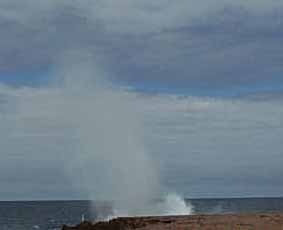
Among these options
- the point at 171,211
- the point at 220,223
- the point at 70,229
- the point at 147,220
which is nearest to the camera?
the point at 220,223

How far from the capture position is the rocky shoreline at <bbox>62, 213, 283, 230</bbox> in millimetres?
41216

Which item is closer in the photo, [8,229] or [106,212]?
[106,212]

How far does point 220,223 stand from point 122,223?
560 cm

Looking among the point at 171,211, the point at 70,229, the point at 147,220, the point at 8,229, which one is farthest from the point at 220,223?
the point at 8,229

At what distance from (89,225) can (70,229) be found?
3.27m

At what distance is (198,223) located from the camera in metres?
43.8

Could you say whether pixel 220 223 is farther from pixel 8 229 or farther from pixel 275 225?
pixel 8 229

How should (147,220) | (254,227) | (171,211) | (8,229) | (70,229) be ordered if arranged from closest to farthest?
(254,227), (147,220), (70,229), (171,211), (8,229)

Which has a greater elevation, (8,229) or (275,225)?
(8,229)

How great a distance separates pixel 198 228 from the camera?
4112 centimetres

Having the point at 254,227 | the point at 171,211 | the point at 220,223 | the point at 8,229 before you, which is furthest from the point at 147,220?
the point at 8,229

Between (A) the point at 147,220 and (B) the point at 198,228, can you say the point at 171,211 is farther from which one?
(B) the point at 198,228

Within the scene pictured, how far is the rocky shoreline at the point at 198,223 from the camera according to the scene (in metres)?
41.2

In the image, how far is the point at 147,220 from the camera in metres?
47.3
